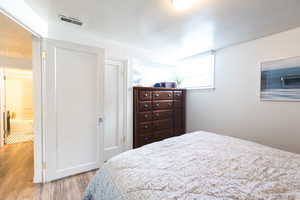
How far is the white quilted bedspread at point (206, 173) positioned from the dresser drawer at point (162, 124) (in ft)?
4.57

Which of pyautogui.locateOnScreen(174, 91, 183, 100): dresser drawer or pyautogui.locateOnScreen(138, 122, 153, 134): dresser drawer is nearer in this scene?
pyautogui.locateOnScreen(138, 122, 153, 134): dresser drawer

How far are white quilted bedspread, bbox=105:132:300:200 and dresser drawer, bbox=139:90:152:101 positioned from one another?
1.35 metres

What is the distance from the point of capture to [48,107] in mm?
1933

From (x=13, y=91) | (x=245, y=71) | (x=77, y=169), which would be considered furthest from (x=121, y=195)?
(x=13, y=91)

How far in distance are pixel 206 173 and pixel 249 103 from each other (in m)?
1.99

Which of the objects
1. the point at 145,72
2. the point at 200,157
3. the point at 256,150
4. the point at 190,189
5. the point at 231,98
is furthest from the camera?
the point at 145,72

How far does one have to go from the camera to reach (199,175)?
0.99 m

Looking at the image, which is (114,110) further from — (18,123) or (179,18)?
(18,123)

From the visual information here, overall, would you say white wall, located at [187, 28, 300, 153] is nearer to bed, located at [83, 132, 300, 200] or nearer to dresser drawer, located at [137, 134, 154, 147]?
bed, located at [83, 132, 300, 200]

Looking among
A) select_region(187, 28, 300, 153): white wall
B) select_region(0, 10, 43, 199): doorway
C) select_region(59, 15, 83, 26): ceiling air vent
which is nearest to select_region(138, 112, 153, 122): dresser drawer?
select_region(187, 28, 300, 153): white wall

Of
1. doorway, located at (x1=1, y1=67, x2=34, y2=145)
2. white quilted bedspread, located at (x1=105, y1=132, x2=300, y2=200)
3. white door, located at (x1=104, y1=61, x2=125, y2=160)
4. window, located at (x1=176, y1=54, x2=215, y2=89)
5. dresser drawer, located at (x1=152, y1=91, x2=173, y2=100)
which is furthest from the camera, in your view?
doorway, located at (x1=1, y1=67, x2=34, y2=145)

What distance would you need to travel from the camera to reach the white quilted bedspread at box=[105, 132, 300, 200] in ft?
2.66

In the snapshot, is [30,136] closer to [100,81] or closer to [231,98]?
[100,81]

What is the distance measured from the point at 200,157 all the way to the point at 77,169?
1947 millimetres
